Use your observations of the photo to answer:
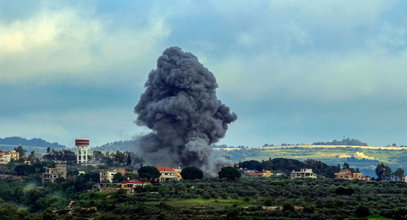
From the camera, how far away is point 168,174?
5487 inches

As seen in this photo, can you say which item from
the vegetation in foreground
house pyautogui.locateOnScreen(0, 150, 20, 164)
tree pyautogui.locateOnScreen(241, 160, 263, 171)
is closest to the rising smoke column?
the vegetation in foreground

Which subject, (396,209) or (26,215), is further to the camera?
(26,215)

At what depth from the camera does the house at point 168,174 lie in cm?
13725

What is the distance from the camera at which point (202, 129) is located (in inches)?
5945

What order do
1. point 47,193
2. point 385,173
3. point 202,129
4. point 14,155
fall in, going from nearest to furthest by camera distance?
point 47,193, point 202,129, point 385,173, point 14,155

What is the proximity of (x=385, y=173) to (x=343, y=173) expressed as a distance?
29.4 feet

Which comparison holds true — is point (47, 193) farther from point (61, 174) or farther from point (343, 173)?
point (343, 173)

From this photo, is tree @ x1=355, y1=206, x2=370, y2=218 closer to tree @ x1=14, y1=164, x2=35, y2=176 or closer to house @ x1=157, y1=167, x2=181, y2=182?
house @ x1=157, y1=167, x2=181, y2=182

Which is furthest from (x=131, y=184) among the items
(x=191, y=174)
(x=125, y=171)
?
(x=125, y=171)

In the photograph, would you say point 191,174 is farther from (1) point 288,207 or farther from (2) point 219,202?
(1) point 288,207

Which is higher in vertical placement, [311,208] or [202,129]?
[202,129]

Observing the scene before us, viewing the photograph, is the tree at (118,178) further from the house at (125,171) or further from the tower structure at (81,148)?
the tower structure at (81,148)

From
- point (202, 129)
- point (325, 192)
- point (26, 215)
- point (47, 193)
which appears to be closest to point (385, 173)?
point (202, 129)

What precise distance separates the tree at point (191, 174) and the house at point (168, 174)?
162 centimetres
